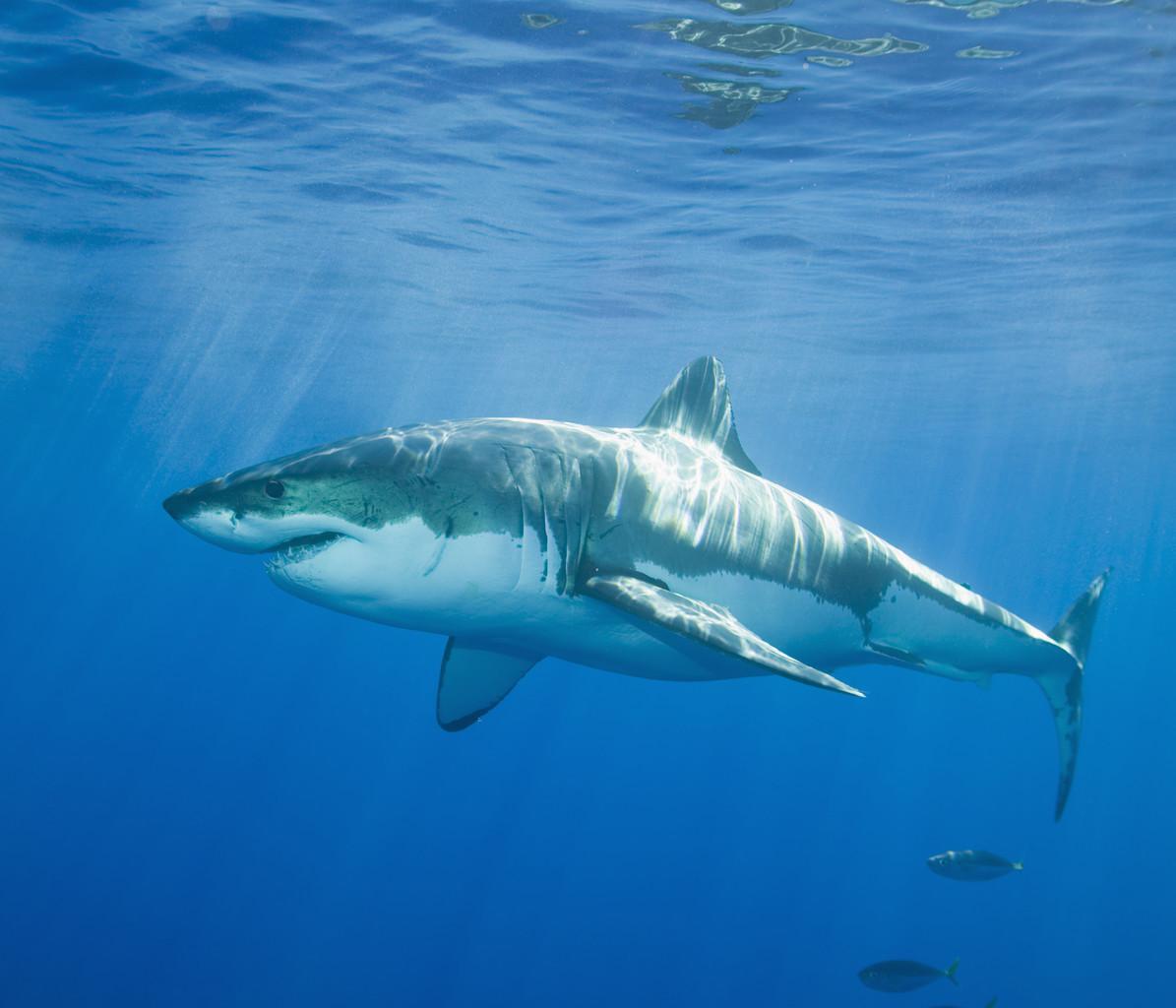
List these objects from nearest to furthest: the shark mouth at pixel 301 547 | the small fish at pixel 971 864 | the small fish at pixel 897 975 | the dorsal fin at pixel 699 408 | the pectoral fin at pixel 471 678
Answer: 1. the shark mouth at pixel 301 547
2. the pectoral fin at pixel 471 678
3. the dorsal fin at pixel 699 408
4. the small fish at pixel 897 975
5. the small fish at pixel 971 864

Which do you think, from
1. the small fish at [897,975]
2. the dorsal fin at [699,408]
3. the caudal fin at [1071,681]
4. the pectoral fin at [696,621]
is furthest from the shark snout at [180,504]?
the small fish at [897,975]

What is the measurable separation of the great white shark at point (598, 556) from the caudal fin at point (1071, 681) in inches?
10.1

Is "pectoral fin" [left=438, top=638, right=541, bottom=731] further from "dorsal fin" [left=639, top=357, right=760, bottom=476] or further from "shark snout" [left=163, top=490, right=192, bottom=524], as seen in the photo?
"shark snout" [left=163, top=490, right=192, bottom=524]

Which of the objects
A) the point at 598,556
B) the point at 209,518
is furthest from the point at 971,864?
the point at 209,518

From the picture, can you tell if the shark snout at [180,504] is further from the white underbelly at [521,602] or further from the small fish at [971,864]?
the small fish at [971,864]

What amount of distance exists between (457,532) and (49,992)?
1031 inches

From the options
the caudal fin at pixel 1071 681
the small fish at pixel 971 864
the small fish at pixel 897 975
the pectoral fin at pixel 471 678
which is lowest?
the small fish at pixel 897 975

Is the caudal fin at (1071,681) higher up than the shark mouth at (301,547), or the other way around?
the caudal fin at (1071,681)

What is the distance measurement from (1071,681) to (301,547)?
7122 millimetres

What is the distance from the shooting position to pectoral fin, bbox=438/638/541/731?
19.3ft

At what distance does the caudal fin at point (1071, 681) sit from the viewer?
25.2 feet

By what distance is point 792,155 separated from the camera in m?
13.8

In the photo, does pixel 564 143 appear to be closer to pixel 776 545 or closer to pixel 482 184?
pixel 482 184

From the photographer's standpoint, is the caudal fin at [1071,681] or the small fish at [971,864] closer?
the caudal fin at [1071,681]
